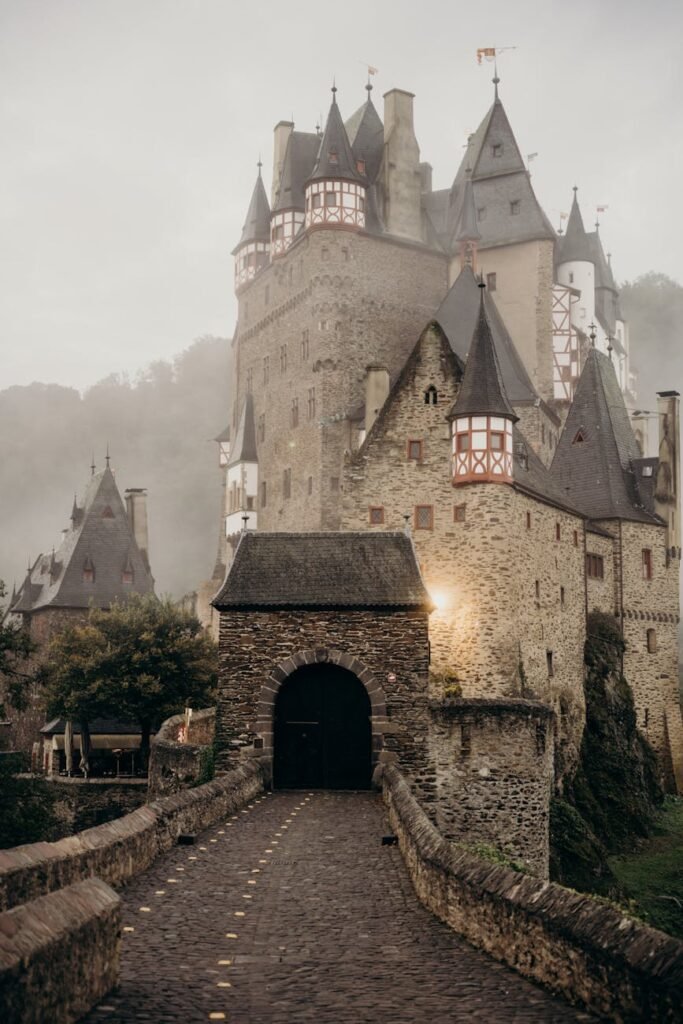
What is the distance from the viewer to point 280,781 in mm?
24297

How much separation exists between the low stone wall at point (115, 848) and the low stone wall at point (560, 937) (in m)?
2.87

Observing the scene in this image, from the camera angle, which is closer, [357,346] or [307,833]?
[307,833]

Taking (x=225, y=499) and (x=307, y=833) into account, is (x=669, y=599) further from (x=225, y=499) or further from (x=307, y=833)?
(x=307, y=833)

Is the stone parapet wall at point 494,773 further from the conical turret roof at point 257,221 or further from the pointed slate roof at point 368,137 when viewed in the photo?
the conical turret roof at point 257,221

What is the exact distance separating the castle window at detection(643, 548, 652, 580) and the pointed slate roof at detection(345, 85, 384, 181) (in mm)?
27237

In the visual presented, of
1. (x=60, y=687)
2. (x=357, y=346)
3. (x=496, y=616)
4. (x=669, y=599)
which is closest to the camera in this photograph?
(x=496, y=616)

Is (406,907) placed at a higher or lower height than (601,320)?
lower

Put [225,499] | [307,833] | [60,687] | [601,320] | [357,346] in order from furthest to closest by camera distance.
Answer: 1. [601,320]
2. [225,499]
3. [357,346]
4. [60,687]
5. [307,833]

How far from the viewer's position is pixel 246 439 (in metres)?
66.8

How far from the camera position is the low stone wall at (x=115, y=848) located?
9375 mm

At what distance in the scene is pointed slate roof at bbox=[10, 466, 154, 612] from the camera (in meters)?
60.8

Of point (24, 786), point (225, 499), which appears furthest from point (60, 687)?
point (225, 499)

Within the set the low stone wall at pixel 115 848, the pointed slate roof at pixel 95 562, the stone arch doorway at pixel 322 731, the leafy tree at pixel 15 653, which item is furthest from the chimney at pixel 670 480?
the low stone wall at pixel 115 848

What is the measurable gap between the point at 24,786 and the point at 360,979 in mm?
26747
